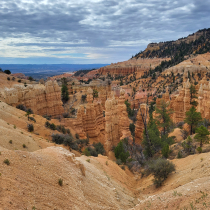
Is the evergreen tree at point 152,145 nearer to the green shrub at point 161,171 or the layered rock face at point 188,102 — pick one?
the green shrub at point 161,171

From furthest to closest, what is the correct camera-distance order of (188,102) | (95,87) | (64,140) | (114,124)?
(95,87)
(188,102)
(114,124)
(64,140)

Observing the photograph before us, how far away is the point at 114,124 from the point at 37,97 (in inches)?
602

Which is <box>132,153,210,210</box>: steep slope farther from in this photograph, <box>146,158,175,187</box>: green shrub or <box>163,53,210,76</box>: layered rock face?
<box>163,53,210,76</box>: layered rock face

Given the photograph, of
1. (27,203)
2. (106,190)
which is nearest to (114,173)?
(106,190)

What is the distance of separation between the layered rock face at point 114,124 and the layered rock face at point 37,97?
13.3 m

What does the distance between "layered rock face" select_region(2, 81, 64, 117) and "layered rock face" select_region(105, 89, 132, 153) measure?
13.3m

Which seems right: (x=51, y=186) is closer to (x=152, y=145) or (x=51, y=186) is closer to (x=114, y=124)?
(x=152, y=145)

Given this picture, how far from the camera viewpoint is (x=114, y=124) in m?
25.2

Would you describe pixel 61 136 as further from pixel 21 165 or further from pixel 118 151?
pixel 21 165

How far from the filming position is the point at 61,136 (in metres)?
20.6

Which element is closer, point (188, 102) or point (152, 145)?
point (152, 145)

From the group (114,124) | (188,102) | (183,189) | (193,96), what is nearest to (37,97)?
(114,124)

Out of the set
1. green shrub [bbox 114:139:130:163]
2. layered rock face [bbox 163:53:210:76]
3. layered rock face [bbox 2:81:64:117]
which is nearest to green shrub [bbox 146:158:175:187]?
green shrub [bbox 114:139:130:163]

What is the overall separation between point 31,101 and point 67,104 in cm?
1785
